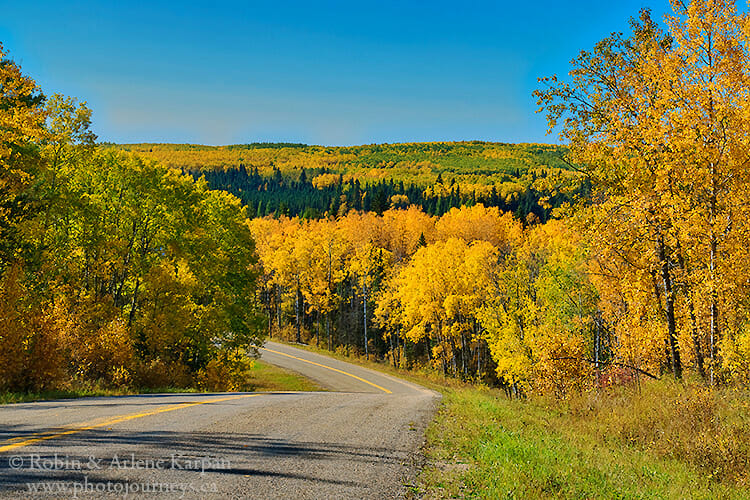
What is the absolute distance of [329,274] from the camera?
63.0 metres

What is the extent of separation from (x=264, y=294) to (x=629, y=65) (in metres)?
72.4

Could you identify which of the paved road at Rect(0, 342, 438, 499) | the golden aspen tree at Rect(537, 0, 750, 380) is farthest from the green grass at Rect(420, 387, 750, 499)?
the golden aspen tree at Rect(537, 0, 750, 380)

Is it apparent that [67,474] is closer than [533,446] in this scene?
Yes

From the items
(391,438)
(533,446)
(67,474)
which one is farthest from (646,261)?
(67,474)

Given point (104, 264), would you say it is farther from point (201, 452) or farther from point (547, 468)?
point (547, 468)

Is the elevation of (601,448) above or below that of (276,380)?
above

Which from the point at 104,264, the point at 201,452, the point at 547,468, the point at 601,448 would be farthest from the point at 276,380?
the point at 547,468

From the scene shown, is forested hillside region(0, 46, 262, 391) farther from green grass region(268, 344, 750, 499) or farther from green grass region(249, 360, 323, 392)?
green grass region(268, 344, 750, 499)

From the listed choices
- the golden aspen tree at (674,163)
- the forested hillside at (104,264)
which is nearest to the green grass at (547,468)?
the golden aspen tree at (674,163)

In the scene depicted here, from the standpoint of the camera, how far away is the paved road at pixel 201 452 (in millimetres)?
5137

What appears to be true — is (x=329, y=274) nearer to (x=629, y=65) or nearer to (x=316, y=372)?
(x=316, y=372)

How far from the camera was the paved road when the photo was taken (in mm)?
5137

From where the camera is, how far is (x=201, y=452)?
649cm

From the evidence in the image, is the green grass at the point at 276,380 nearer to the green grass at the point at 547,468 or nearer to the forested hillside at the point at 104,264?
the forested hillside at the point at 104,264
